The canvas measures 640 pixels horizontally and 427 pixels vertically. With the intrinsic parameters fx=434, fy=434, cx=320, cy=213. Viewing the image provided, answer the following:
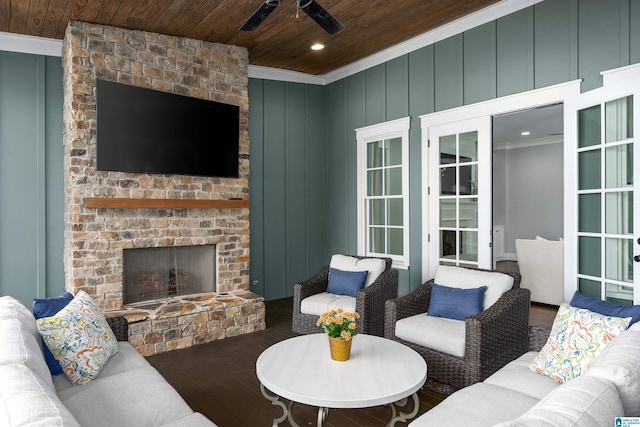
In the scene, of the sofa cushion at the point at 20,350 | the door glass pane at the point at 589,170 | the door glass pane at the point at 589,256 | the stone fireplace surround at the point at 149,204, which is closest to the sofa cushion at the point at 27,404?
the sofa cushion at the point at 20,350

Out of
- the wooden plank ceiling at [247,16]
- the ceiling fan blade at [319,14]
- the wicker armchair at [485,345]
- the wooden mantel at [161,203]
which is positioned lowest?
the wicker armchair at [485,345]

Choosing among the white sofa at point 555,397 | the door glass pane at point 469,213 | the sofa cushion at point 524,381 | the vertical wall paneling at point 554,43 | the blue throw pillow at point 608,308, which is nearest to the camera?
the white sofa at point 555,397

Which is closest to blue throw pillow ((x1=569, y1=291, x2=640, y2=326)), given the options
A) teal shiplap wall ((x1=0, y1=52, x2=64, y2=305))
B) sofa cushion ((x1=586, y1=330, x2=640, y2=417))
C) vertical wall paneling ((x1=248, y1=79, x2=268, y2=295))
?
sofa cushion ((x1=586, y1=330, x2=640, y2=417))

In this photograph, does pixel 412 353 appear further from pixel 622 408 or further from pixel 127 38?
pixel 127 38

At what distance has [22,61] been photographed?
4438 mm

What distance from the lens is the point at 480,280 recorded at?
3.48 m

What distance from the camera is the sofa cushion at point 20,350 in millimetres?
1604

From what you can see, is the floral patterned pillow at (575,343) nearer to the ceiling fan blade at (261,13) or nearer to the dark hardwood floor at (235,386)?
the dark hardwood floor at (235,386)

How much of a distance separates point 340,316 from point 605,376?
140 cm

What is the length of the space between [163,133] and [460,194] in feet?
10.6

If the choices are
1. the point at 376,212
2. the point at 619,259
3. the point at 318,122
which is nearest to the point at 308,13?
the point at 619,259

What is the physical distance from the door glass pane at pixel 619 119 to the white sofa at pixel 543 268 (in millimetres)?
2564

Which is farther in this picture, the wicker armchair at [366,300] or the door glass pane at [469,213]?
the door glass pane at [469,213]

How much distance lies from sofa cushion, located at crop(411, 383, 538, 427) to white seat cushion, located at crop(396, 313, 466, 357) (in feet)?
2.84
